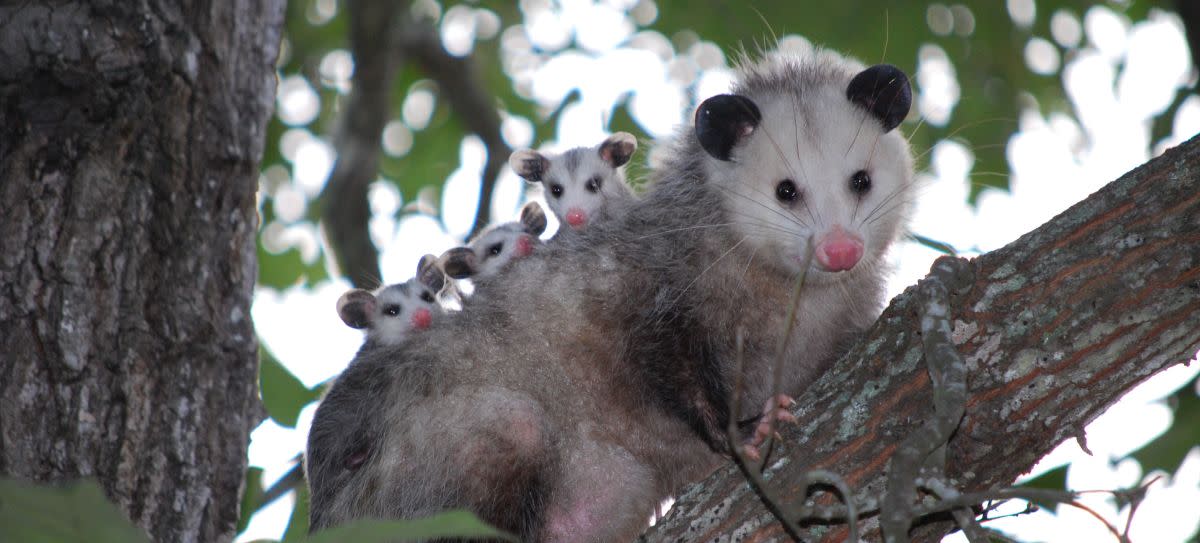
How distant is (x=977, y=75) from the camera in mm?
4016

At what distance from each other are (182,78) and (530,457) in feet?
3.37

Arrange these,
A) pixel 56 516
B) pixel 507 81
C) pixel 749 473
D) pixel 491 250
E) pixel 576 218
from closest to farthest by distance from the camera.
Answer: pixel 56 516 < pixel 749 473 < pixel 491 250 < pixel 576 218 < pixel 507 81

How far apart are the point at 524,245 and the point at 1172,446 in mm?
1580

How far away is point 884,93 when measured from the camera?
247 cm

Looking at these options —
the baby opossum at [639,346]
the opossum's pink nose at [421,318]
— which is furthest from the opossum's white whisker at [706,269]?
the opossum's pink nose at [421,318]

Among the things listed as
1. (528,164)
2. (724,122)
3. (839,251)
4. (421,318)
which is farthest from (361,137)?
(839,251)

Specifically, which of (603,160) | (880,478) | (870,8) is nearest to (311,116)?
(603,160)

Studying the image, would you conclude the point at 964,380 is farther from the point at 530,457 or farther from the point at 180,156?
the point at 180,156

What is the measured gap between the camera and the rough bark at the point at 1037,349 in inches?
67.9

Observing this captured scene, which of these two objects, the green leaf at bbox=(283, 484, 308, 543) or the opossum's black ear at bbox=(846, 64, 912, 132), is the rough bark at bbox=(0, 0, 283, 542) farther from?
the opossum's black ear at bbox=(846, 64, 912, 132)

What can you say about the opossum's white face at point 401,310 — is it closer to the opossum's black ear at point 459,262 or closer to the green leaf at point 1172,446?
the opossum's black ear at point 459,262

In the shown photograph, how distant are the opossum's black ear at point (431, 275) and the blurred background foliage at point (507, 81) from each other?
0.21m

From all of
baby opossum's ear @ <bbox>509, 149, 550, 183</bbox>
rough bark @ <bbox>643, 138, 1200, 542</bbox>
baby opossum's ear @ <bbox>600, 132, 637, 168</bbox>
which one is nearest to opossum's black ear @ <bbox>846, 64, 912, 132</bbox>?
rough bark @ <bbox>643, 138, 1200, 542</bbox>

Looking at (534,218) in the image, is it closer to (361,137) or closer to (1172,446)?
(361,137)
